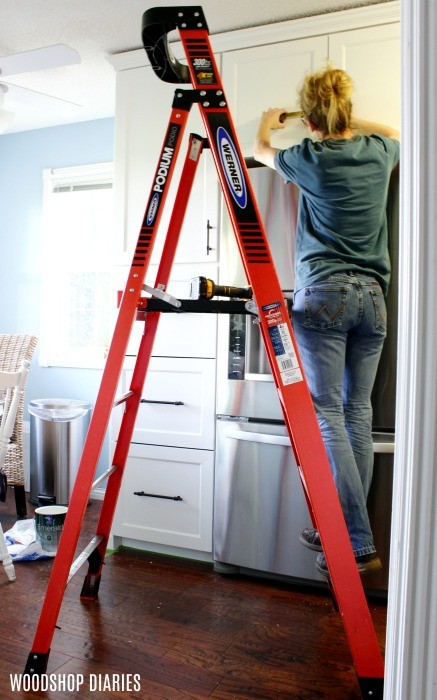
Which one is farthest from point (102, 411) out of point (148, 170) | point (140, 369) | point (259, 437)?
point (148, 170)

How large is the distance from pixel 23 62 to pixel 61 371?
194 cm

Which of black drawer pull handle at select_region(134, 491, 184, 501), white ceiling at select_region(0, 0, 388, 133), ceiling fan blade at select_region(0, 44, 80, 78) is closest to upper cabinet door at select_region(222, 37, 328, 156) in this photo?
white ceiling at select_region(0, 0, 388, 133)

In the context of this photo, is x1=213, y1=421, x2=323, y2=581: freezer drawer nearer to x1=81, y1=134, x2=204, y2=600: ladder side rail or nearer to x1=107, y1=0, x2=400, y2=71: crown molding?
x1=81, y1=134, x2=204, y2=600: ladder side rail

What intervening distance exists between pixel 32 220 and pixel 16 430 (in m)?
1.61

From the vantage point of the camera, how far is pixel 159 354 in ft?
7.95

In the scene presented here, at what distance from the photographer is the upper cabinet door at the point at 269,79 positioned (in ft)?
7.16

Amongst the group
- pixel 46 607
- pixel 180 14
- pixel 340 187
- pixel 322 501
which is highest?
pixel 180 14

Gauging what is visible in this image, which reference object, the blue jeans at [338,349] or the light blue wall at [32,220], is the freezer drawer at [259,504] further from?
the light blue wall at [32,220]

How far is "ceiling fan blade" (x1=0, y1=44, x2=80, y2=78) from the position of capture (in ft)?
6.91

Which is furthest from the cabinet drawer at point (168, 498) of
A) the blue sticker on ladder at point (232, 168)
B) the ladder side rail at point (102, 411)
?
the blue sticker on ladder at point (232, 168)

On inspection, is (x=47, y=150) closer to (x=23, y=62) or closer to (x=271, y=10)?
(x=23, y=62)

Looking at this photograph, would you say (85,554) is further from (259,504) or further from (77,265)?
(77,265)

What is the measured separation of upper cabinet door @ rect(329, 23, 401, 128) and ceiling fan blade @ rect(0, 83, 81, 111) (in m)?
1.31

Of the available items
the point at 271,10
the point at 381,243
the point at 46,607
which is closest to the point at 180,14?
the point at 381,243
